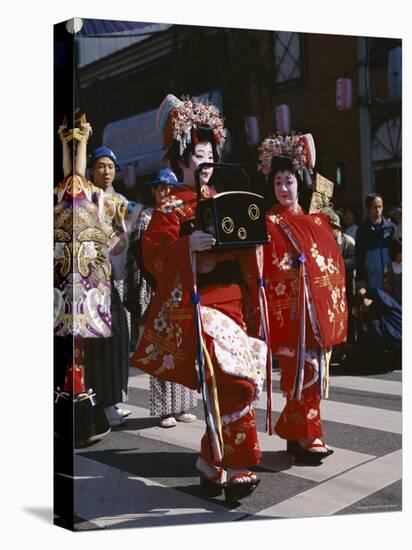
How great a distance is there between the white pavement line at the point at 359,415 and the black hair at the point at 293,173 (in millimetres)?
999

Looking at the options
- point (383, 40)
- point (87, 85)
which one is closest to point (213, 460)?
point (87, 85)

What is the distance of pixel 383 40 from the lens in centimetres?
523

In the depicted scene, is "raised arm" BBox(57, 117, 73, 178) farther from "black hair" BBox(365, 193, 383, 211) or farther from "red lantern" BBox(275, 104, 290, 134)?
"black hair" BBox(365, 193, 383, 211)

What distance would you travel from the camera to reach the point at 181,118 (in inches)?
181

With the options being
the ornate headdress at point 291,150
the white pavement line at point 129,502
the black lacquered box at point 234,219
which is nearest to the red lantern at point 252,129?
the ornate headdress at point 291,150

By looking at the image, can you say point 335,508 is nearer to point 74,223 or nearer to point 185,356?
point 185,356

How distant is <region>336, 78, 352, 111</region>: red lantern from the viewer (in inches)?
202

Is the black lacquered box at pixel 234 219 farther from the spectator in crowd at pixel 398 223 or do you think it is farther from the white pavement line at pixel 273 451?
the spectator in crowd at pixel 398 223

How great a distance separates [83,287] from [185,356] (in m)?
0.56

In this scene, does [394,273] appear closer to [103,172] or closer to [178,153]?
[178,153]

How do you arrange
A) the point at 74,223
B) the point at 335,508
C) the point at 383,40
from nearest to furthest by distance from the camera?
the point at 74,223, the point at 335,508, the point at 383,40

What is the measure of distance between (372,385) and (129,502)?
5.07 ft

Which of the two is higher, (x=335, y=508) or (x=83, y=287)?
(x=83, y=287)

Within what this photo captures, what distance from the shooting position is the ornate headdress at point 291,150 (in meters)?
4.88
